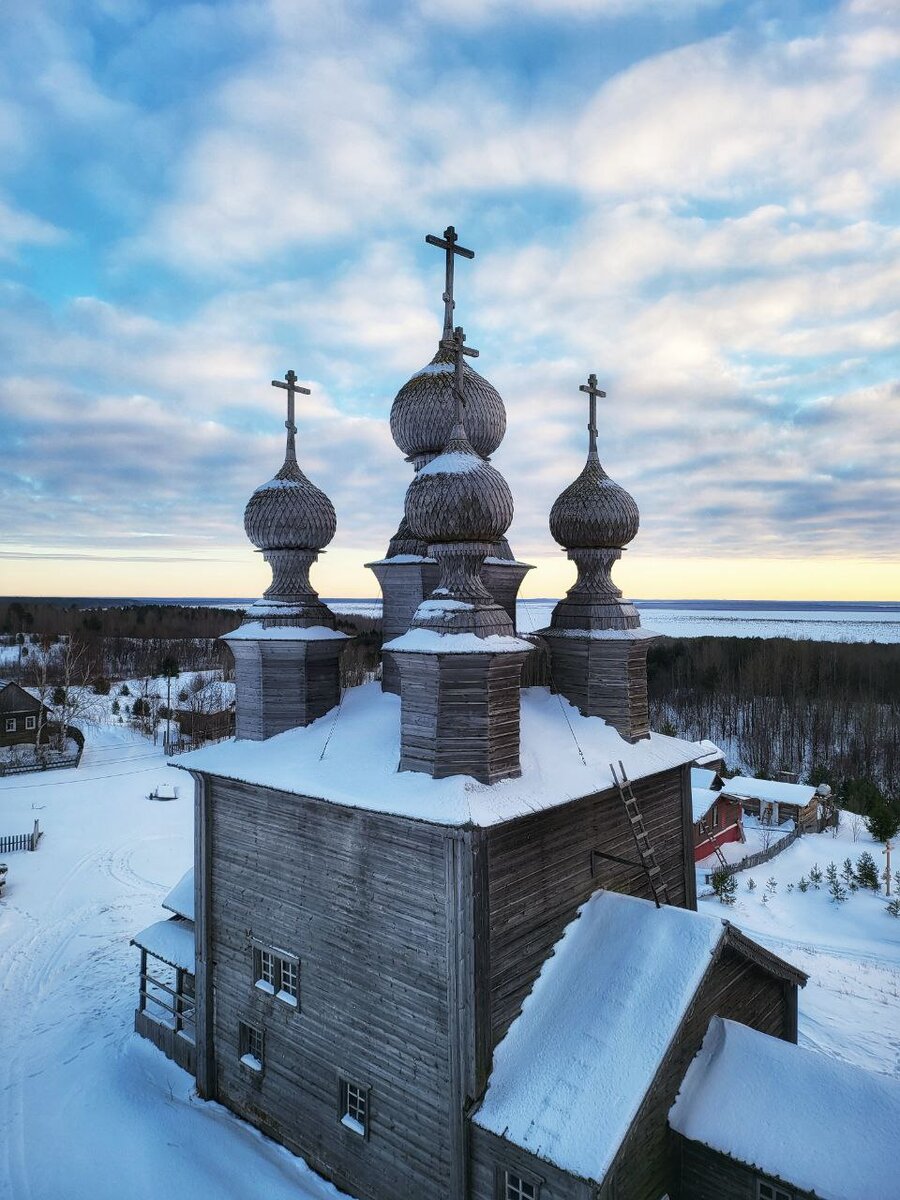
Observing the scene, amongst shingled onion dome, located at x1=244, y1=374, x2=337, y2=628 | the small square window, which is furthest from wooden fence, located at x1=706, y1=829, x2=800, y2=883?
shingled onion dome, located at x1=244, y1=374, x2=337, y2=628

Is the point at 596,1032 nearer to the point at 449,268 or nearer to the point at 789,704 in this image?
the point at 449,268

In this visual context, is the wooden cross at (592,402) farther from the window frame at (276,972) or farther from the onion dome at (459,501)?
the window frame at (276,972)

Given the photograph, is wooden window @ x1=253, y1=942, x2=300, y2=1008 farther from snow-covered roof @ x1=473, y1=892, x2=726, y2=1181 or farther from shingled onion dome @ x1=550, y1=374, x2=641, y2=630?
shingled onion dome @ x1=550, y1=374, x2=641, y2=630

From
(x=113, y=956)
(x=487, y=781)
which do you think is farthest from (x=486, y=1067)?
(x=113, y=956)

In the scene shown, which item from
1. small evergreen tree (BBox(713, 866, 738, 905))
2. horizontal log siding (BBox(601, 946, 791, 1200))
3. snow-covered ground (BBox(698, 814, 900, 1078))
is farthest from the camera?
small evergreen tree (BBox(713, 866, 738, 905))

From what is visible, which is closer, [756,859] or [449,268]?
[449,268]

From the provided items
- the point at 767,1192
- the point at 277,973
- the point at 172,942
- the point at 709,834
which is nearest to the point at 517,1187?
the point at 767,1192
